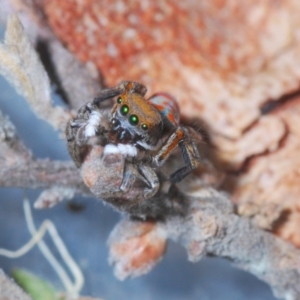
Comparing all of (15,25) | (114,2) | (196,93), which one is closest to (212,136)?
(196,93)

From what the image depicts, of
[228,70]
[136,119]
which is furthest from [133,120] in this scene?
[228,70]

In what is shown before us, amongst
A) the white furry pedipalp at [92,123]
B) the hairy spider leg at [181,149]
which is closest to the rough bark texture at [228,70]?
the hairy spider leg at [181,149]

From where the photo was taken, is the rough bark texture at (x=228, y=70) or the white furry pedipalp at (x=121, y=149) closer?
the white furry pedipalp at (x=121, y=149)

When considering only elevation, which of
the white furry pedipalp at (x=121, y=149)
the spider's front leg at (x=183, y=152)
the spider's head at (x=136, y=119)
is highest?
the spider's head at (x=136, y=119)

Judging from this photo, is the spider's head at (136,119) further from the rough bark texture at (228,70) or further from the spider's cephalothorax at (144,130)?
the rough bark texture at (228,70)

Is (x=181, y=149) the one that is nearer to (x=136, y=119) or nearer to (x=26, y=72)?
(x=136, y=119)

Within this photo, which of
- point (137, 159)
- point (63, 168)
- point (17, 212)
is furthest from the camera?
point (17, 212)

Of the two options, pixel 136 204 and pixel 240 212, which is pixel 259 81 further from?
pixel 136 204

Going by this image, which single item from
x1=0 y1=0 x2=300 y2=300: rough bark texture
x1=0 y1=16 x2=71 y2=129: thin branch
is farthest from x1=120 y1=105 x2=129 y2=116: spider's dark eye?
x1=0 y1=0 x2=300 y2=300: rough bark texture
